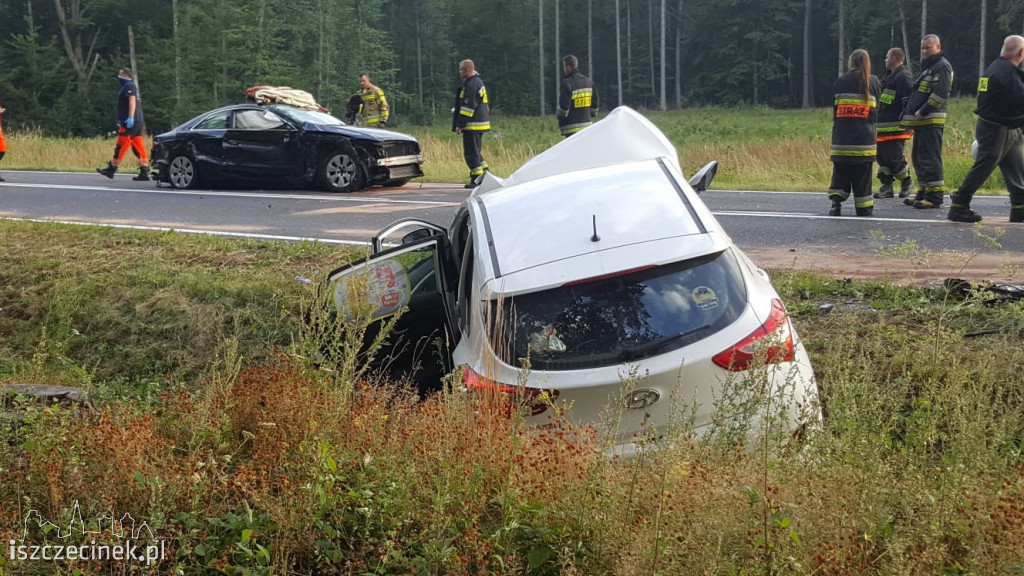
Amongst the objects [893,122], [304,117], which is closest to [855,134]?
[893,122]

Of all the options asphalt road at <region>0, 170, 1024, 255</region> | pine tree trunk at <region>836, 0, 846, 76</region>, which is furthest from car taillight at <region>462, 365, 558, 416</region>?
pine tree trunk at <region>836, 0, 846, 76</region>

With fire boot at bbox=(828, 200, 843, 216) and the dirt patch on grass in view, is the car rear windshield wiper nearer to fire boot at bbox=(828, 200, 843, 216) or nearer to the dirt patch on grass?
the dirt patch on grass

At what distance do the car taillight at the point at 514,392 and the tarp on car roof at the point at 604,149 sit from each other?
2239 mm

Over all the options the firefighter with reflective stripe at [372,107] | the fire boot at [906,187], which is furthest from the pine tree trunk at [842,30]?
the fire boot at [906,187]

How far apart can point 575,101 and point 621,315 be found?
11236 millimetres

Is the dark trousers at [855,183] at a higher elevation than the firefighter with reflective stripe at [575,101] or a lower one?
lower

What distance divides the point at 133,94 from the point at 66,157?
713cm

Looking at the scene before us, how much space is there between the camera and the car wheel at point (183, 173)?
52.9 ft

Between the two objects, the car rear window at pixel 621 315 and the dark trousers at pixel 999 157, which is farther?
the dark trousers at pixel 999 157

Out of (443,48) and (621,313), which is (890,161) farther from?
(443,48)

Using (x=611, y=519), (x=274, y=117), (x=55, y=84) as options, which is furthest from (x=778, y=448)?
(x=55, y=84)

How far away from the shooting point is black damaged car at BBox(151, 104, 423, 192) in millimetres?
15023

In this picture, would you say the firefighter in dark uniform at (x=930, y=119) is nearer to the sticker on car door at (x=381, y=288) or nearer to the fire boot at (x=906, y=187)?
the fire boot at (x=906, y=187)
